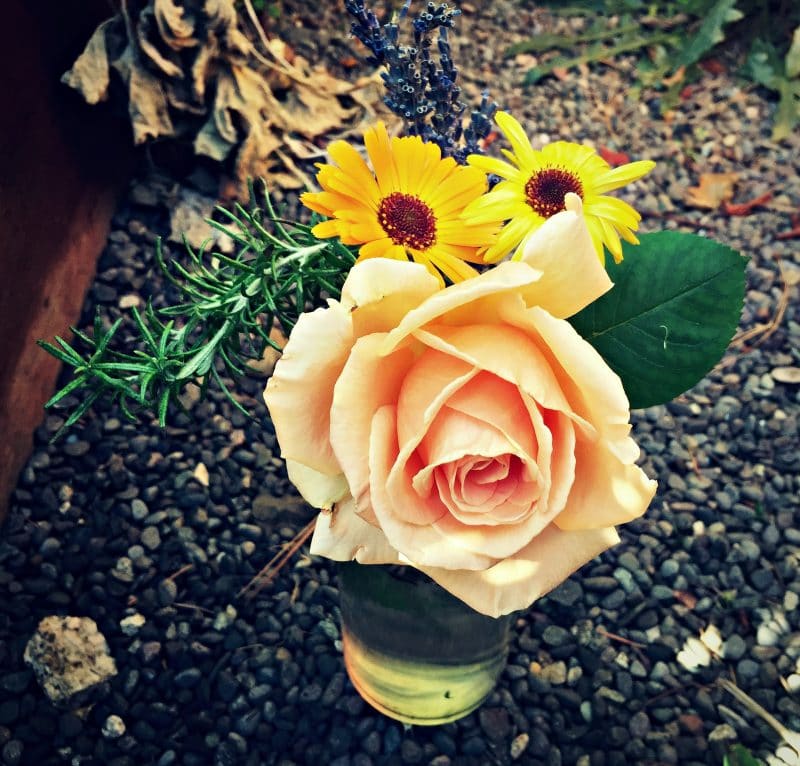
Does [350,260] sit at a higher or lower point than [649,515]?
higher

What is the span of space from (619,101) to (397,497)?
7.35 feet

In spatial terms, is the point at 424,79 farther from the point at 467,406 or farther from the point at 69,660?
the point at 69,660

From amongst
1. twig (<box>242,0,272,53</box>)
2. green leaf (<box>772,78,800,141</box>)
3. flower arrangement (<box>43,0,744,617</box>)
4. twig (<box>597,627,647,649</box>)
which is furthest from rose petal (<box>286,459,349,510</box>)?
green leaf (<box>772,78,800,141</box>)

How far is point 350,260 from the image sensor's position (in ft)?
2.73

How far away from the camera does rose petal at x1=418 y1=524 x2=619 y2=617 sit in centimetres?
63

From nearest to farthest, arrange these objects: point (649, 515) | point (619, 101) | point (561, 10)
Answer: point (649, 515)
point (619, 101)
point (561, 10)

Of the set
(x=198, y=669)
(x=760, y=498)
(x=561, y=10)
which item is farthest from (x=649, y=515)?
(x=561, y=10)

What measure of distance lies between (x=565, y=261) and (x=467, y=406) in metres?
0.13

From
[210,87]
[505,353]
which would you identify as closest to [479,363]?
[505,353]

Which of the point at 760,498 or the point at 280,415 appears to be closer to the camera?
the point at 280,415

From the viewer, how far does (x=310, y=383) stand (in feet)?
1.87

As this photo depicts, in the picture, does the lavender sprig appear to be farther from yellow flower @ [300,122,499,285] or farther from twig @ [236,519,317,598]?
twig @ [236,519,317,598]

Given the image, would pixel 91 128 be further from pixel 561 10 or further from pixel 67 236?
pixel 561 10

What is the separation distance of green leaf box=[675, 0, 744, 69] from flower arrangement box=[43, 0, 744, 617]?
1958 mm
